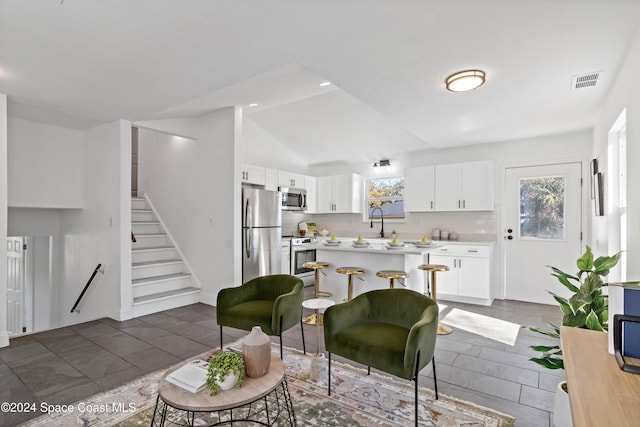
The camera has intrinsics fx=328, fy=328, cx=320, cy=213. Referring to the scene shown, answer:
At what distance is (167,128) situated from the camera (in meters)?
4.67

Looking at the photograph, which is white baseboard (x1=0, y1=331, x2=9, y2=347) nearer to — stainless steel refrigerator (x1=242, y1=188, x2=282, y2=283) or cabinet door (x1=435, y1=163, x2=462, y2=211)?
stainless steel refrigerator (x1=242, y1=188, x2=282, y2=283)

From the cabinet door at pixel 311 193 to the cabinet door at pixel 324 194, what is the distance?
0.14 feet

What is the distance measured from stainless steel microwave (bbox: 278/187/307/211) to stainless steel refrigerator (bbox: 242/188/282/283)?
0.76m

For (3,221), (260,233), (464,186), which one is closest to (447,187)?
(464,186)

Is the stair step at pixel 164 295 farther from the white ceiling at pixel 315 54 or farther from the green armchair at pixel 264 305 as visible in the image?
the white ceiling at pixel 315 54

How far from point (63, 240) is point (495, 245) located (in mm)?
6938

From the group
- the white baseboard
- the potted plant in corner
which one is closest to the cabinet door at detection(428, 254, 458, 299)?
the potted plant in corner

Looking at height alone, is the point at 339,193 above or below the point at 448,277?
above

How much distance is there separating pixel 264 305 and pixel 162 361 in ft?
3.39

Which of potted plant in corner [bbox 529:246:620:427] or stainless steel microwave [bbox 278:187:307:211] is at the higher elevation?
stainless steel microwave [bbox 278:187:307:211]

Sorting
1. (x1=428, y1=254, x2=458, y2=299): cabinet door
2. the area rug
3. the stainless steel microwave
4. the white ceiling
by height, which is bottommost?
the area rug

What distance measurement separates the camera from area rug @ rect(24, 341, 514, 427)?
202cm

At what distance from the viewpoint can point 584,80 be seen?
296cm

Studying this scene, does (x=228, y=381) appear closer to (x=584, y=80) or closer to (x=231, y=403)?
(x=231, y=403)
